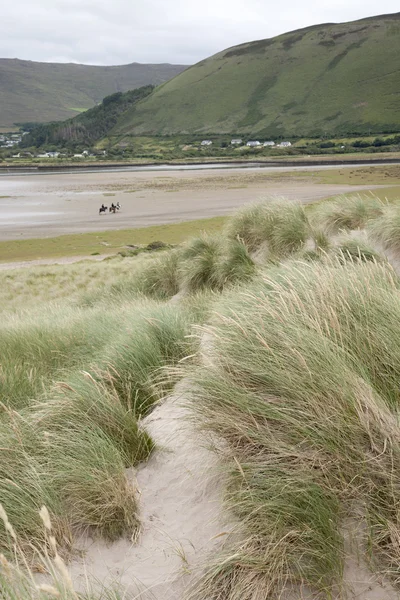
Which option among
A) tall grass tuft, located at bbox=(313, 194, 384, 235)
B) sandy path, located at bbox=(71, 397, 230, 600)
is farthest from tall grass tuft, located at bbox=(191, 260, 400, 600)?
tall grass tuft, located at bbox=(313, 194, 384, 235)

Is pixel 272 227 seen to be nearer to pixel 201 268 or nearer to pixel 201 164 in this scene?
pixel 201 268

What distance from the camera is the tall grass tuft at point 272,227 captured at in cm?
1025

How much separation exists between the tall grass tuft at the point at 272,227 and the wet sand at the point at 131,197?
1090 inches

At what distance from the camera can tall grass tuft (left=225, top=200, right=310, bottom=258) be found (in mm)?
10250

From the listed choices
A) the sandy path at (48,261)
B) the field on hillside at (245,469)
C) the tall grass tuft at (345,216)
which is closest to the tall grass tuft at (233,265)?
the tall grass tuft at (345,216)

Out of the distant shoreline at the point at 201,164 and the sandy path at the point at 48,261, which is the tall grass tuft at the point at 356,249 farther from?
the distant shoreline at the point at 201,164

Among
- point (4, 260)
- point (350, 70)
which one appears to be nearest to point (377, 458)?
point (4, 260)

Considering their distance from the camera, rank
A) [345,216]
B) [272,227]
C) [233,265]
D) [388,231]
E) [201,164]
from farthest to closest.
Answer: [201,164] < [345,216] < [272,227] < [233,265] < [388,231]

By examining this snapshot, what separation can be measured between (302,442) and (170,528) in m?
0.96

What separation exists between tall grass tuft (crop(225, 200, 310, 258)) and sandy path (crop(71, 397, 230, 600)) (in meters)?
7.01

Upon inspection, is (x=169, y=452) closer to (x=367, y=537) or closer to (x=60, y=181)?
(x=367, y=537)

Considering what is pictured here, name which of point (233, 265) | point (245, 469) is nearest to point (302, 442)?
point (245, 469)

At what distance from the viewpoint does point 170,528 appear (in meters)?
2.83

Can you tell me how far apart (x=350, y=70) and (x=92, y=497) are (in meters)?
225
